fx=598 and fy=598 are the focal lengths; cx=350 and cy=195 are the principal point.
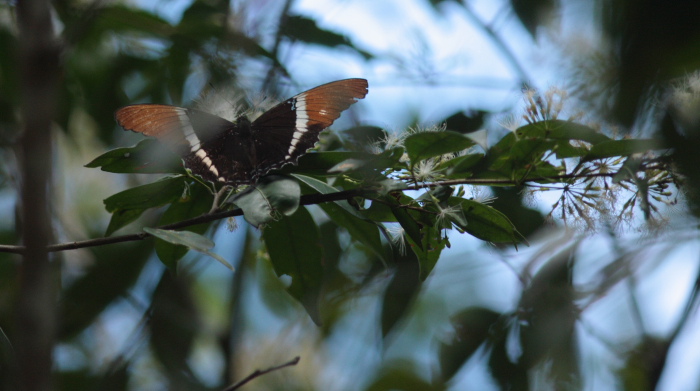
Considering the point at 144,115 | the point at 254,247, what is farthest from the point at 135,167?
the point at 254,247

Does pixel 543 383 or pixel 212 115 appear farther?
pixel 543 383

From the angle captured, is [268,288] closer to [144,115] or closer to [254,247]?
[254,247]

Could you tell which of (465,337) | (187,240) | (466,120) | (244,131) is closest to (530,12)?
(466,120)

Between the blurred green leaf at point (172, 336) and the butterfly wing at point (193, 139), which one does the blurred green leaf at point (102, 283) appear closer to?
the blurred green leaf at point (172, 336)

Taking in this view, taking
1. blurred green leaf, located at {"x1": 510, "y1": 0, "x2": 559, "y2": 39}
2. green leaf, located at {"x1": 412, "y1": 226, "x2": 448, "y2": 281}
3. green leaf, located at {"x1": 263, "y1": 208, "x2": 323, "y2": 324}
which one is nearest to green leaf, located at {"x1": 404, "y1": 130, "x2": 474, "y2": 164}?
green leaf, located at {"x1": 412, "y1": 226, "x2": 448, "y2": 281}

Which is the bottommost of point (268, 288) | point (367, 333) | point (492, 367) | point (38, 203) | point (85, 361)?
point (85, 361)

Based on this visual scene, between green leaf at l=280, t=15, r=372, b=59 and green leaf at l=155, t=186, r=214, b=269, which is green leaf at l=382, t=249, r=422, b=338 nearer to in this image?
green leaf at l=155, t=186, r=214, b=269

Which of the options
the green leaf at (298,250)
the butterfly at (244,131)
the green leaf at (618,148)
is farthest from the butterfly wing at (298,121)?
the green leaf at (618,148)
